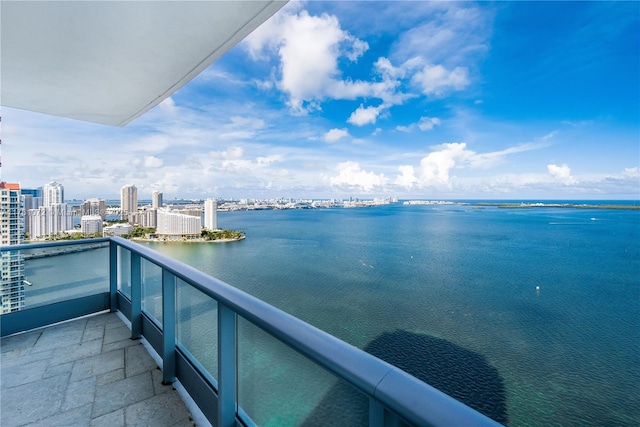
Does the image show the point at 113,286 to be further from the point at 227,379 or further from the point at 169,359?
the point at 227,379

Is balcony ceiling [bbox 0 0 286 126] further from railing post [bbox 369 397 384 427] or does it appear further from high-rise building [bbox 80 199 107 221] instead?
high-rise building [bbox 80 199 107 221]

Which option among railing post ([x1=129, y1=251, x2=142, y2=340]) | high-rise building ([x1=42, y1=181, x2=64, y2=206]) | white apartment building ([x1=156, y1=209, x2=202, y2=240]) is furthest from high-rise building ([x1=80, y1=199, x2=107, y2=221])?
railing post ([x1=129, y1=251, x2=142, y2=340])

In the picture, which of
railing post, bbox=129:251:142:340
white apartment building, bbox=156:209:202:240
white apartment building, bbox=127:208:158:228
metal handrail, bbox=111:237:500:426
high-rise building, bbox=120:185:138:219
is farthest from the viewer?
white apartment building, bbox=156:209:202:240

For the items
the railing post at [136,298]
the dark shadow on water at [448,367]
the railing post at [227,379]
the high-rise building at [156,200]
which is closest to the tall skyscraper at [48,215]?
the railing post at [136,298]

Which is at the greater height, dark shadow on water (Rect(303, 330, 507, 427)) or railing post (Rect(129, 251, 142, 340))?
railing post (Rect(129, 251, 142, 340))

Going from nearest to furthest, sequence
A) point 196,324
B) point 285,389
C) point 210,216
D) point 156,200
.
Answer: point 285,389 → point 196,324 → point 156,200 → point 210,216

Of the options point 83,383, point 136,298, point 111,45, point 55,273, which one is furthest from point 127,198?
point 83,383

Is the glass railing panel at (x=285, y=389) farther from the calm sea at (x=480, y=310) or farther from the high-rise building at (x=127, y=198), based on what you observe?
the high-rise building at (x=127, y=198)
